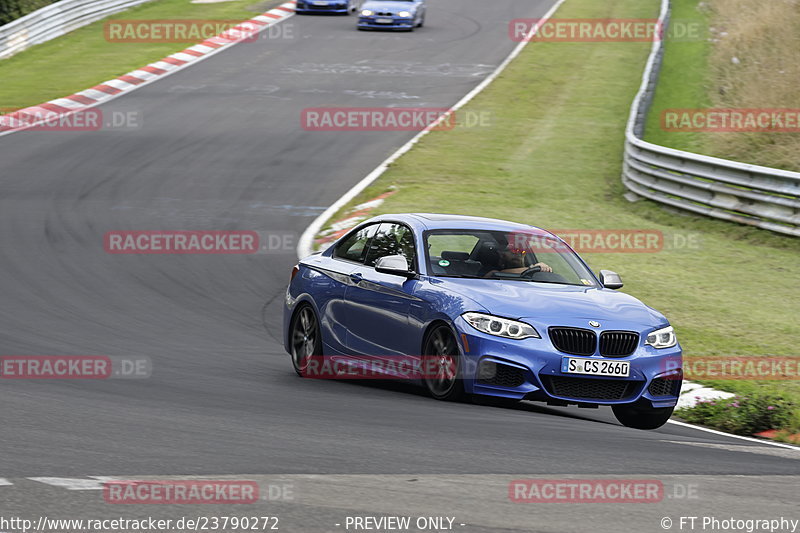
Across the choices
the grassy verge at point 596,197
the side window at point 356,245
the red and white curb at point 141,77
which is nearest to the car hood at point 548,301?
the side window at point 356,245

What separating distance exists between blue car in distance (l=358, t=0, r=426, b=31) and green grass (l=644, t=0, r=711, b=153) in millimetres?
8551

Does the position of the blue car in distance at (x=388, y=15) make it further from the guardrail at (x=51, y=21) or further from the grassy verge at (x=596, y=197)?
the guardrail at (x=51, y=21)

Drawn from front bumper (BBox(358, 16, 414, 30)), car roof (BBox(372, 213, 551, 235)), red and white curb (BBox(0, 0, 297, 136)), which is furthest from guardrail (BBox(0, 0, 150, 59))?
car roof (BBox(372, 213, 551, 235))

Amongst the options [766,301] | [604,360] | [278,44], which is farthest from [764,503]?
[278,44]

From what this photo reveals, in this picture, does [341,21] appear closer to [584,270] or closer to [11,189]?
[11,189]

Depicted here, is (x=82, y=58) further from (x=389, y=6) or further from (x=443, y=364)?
(x=443, y=364)

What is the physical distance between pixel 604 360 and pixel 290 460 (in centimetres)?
315

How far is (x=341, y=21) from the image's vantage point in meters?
44.8

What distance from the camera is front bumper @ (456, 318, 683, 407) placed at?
9016 millimetres

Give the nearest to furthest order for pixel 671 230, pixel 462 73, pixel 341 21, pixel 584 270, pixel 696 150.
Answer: pixel 584 270, pixel 671 230, pixel 696 150, pixel 462 73, pixel 341 21

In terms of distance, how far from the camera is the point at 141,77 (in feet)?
112

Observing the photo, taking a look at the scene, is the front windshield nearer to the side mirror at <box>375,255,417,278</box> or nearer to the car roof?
the car roof

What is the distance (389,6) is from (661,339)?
114 ft

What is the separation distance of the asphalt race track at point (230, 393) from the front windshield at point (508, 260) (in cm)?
107
